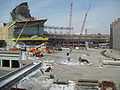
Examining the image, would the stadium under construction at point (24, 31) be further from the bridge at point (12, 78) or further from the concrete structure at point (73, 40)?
the bridge at point (12, 78)

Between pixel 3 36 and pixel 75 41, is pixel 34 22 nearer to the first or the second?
pixel 3 36

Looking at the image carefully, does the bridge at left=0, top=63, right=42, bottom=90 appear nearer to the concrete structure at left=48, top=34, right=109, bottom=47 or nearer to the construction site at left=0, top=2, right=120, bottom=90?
the construction site at left=0, top=2, right=120, bottom=90

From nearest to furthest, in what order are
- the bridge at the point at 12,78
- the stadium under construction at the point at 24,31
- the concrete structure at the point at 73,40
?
the bridge at the point at 12,78 < the stadium under construction at the point at 24,31 < the concrete structure at the point at 73,40

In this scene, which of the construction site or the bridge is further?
the construction site

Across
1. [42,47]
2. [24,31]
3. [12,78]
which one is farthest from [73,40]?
[12,78]

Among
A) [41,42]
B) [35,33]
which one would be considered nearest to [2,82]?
[41,42]

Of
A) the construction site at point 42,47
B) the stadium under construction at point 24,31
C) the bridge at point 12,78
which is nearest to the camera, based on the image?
the bridge at point 12,78

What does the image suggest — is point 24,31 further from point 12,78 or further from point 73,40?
point 12,78

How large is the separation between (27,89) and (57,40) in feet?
286

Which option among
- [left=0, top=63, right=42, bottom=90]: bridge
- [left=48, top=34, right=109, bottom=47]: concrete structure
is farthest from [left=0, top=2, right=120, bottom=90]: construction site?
[left=0, top=63, right=42, bottom=90]: bridge

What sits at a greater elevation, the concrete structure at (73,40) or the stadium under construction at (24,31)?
the stadium under construction at (24,31)

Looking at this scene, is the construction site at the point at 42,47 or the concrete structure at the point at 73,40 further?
the concrete structure at the point at 73,40

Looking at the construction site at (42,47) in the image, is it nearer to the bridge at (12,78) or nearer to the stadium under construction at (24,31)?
the stadium under construction at (24,31)

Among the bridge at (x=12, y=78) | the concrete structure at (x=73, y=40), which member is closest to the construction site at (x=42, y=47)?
the concrete structure at (x=73, y=40)
